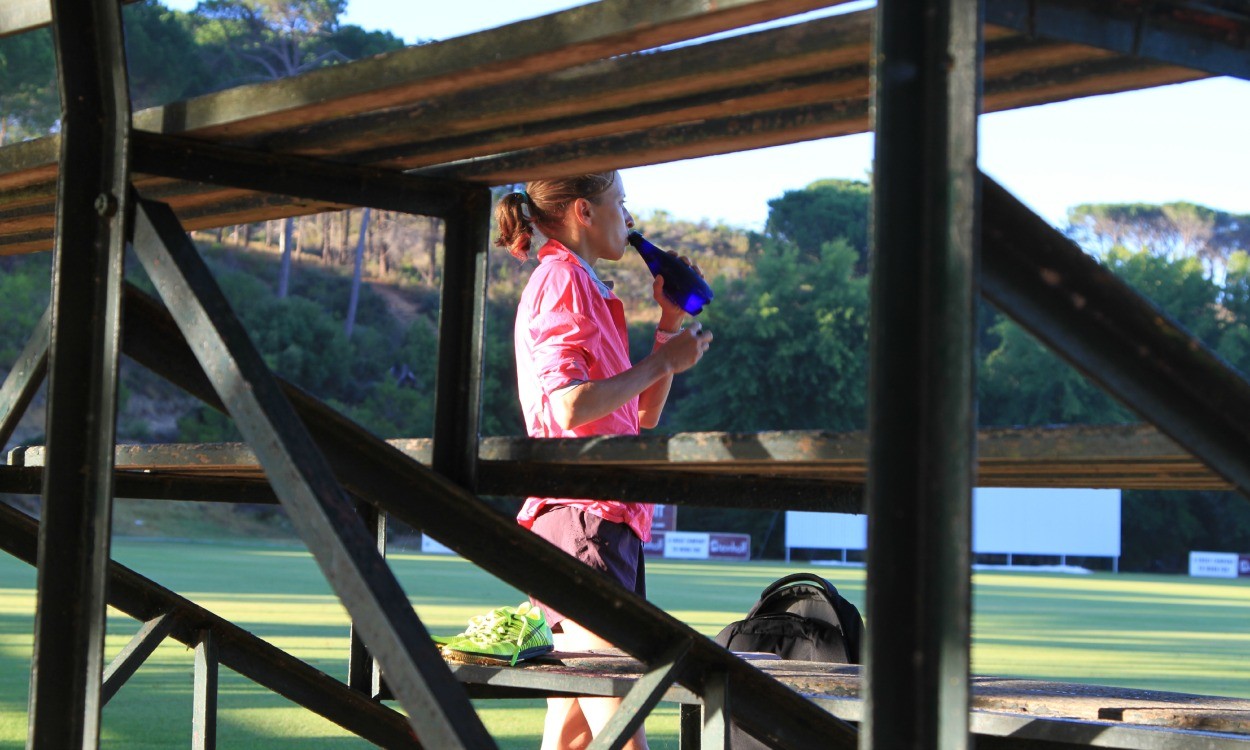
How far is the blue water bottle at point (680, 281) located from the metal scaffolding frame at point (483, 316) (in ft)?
1.37

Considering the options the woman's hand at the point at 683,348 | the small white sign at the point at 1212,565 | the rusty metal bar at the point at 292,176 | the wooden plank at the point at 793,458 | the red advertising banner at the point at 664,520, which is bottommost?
the small white sign at the point at 1212,565

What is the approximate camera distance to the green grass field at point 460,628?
7.33 m

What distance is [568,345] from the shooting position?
320cm

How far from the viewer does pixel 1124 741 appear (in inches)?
100

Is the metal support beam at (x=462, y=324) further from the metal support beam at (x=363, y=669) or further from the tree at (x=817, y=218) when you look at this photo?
the tree at (x=817, y=218)

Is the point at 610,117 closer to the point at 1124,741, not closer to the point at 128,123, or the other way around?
the point at 128,123

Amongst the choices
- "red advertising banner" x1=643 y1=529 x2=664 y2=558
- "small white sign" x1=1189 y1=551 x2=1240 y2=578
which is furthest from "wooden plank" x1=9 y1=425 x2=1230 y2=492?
"small white sign" x1=1189 y1=551 x2=1240 y2=578

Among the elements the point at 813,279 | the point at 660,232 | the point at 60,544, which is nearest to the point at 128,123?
the point at 60,544

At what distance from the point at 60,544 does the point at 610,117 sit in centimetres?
101

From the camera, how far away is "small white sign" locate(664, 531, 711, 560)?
45031mm

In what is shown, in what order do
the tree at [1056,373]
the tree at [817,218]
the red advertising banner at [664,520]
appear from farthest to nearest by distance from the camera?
the tree at [817,218]
the tree at [1056,373]
the red advertising banner at [664,520]

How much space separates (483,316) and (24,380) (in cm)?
89

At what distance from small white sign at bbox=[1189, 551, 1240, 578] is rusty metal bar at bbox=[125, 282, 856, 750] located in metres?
50.3

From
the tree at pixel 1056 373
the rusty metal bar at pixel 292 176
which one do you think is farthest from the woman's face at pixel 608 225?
the tree at pixel 1056 373
